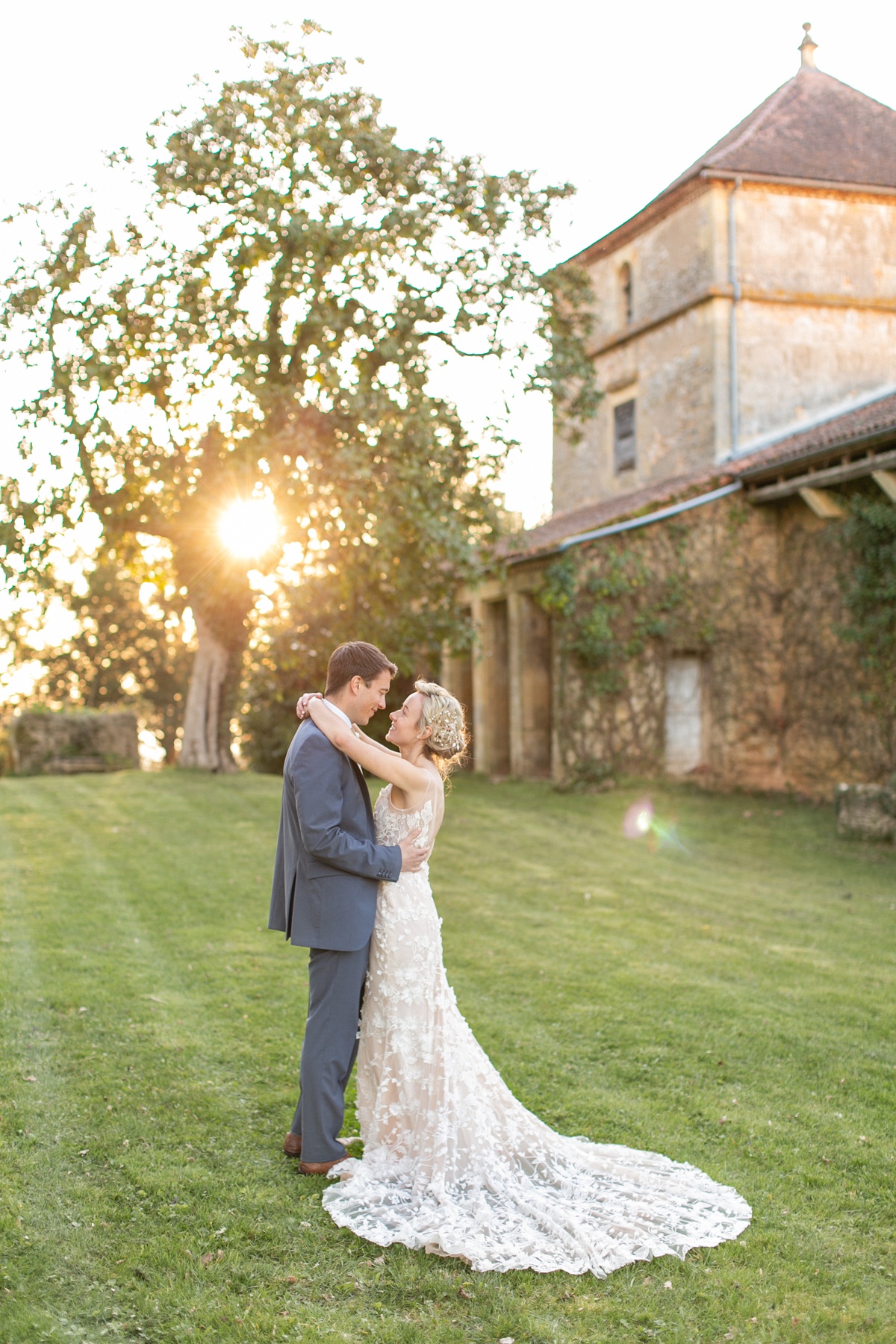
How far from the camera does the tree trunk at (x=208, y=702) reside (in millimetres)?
19094

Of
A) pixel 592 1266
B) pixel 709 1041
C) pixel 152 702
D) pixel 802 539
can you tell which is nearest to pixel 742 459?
pixel 802 539

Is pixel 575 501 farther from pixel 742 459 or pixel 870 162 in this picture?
pixel 870 162

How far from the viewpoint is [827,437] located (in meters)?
16.1

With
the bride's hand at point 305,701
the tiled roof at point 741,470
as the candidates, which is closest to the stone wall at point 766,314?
the tiled roof at point 741,470

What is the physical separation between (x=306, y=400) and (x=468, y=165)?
4078 mm

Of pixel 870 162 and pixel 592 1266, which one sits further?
pixel 870 162

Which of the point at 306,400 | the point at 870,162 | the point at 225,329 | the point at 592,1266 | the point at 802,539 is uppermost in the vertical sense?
the point at 870,162

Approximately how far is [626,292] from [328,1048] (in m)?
20.8

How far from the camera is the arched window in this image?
22422 mm

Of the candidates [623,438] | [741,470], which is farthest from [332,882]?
[623,438]

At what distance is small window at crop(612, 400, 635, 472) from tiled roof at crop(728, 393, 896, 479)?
11.0 ft

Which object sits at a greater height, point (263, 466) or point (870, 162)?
point (870, 162)

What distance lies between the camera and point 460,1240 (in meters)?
3.84

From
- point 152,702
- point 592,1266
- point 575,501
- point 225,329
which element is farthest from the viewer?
point 152,702
